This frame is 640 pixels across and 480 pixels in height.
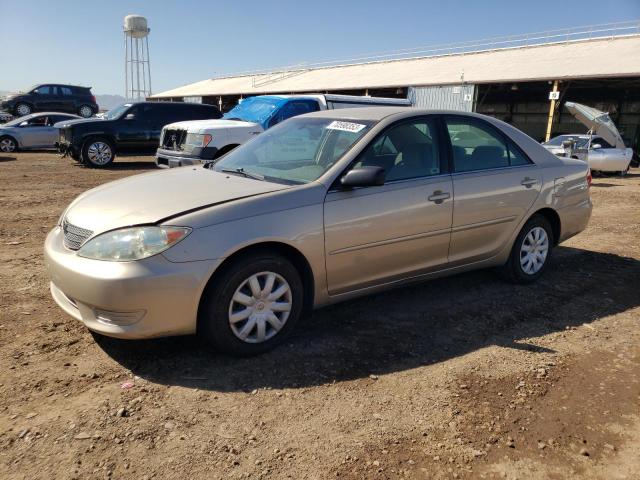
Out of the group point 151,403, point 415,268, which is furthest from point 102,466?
point 415,268

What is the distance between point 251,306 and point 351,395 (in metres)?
0.85

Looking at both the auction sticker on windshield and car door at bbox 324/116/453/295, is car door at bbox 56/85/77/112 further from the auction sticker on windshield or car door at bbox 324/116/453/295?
car door at bbox 324/116/453/295

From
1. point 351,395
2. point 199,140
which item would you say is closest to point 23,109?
point 199,140

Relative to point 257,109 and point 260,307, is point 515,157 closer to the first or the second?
point 260,307

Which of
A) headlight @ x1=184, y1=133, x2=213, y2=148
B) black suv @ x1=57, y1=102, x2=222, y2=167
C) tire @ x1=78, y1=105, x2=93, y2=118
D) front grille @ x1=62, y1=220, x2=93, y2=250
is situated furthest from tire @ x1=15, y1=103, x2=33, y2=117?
front grille @ x1=62, y1=220, x2=93, y2=250

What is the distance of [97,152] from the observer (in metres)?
13.6

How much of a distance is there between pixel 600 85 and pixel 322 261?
29853mm

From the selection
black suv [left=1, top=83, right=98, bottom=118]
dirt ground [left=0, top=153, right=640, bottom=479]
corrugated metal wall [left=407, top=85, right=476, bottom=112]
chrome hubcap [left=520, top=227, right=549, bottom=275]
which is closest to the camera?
dirt ground [left=0, top=153, right=640, bottom=479]

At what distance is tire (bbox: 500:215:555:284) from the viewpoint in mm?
4922

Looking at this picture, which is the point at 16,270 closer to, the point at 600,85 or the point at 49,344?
the point at 49,344

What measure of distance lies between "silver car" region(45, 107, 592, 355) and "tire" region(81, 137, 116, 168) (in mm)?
10291

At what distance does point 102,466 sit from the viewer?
2.40 m

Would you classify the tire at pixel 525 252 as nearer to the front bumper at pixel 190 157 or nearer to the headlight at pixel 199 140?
the front bumper at pixel 190 157

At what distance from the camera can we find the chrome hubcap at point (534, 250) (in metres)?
4.98
